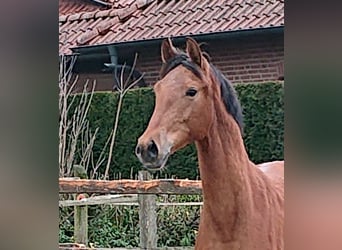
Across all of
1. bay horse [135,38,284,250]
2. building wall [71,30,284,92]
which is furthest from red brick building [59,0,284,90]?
bay horse [135,38,284,250]

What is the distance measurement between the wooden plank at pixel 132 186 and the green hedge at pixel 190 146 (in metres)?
0.04

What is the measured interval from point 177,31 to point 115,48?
0.35 meters

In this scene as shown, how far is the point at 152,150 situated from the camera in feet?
6.14

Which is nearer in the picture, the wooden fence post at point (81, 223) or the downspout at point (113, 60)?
the downspout at point (113, 60)

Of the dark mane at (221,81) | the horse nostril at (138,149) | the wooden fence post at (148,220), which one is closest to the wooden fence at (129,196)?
the wooden fence post at (148,220)

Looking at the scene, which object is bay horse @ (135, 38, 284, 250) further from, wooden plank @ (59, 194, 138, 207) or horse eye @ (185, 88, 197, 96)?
wooden plank @ (59, 194, 138, 207)

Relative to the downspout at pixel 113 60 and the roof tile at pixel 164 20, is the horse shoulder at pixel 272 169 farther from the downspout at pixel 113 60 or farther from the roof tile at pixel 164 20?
Answer: the downspout at pixel 113 60

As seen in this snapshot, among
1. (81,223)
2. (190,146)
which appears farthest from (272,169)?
(81,223)

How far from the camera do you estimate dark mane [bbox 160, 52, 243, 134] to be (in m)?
1.80

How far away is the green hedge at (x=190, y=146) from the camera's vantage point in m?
1.88

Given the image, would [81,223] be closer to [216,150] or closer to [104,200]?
[104,200]
